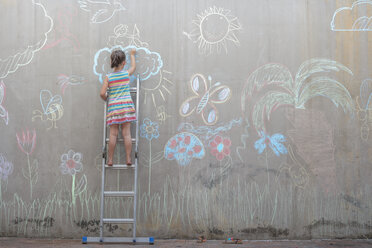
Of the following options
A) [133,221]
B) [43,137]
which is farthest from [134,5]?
[133,221]

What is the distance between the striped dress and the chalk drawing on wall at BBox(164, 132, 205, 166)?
24.7 inches

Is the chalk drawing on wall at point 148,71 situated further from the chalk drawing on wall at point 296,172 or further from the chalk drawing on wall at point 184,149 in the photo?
the chalk drawing on wall at point 296,172

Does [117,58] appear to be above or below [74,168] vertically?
above

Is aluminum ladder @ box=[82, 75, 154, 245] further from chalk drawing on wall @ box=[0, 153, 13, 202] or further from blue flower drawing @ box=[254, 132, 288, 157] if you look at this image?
blue flower drawing @ box=[254, 132, 288, 157]

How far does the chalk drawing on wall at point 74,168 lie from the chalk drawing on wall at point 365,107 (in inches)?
151

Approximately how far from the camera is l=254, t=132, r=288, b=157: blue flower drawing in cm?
505

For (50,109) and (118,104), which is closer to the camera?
(118,104)

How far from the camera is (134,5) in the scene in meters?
5.21

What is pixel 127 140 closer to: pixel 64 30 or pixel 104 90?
pixel 104 90

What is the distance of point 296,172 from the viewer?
5.02 metres

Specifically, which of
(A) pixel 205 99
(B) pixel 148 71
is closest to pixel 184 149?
(A) pixel 205 99

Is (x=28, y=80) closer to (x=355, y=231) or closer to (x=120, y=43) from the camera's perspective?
(x=120, y=43)

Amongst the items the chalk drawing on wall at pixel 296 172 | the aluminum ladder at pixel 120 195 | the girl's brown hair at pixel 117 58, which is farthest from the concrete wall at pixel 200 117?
the girl's brown hair at pixel 117 58

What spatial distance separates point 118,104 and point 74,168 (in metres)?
1.08
